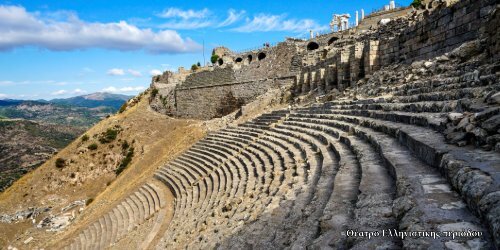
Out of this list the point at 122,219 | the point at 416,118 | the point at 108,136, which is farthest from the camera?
the point at 108,136

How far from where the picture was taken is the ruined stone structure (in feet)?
9.66

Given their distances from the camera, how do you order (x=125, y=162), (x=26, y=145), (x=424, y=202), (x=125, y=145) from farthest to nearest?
1. (x=26, y=145)
2. (x=125, y=145)
3. (x=125, y=162)
4. (x=424, y=202)

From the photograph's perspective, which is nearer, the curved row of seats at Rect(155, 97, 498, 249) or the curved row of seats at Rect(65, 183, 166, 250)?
the curved row of seats at Rect(155, 97, 498, 249)

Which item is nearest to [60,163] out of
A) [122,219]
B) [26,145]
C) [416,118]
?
[122,219]

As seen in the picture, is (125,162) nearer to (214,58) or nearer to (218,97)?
(218,97)

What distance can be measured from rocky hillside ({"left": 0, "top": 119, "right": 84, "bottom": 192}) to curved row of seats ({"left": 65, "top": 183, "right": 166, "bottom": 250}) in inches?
1600

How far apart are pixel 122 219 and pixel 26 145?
7603 centimetres

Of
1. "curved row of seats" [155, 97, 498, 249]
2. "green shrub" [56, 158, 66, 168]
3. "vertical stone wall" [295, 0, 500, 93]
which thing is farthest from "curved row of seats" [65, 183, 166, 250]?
"green shrub" [56, 158, 66, 168]

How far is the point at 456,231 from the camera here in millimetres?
2383

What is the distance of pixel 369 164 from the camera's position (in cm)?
516

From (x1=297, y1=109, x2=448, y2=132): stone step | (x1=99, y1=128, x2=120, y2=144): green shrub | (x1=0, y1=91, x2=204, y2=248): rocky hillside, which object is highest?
(x1=297, y1=109, x2=448, y2=132): stone step

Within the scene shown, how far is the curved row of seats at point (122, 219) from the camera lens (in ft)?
45.2

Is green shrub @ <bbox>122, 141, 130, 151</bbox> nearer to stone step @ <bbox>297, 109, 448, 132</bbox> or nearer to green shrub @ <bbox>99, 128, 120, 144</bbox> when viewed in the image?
green shrub @ <bbox>99, 128, 120, 144</bbox>

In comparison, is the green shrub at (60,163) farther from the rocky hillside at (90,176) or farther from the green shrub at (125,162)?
the green shrub at (125,162)
